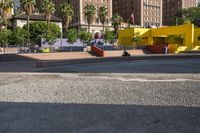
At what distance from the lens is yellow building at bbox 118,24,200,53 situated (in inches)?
1969

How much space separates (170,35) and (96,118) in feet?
178

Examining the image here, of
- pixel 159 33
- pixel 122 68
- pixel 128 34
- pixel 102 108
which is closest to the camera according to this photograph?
pixel 102 108

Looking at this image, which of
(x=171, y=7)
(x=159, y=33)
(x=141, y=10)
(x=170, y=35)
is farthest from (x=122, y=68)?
(x=171, y=7)

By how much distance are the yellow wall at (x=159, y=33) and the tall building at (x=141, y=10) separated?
67.9 m

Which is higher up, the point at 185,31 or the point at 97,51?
the point at 185,31

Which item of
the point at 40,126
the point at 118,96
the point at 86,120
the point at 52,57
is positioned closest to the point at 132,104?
the point at 118,96

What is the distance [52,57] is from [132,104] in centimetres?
2869

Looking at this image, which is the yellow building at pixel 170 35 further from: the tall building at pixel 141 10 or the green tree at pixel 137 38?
the tall building at pixel 141 10

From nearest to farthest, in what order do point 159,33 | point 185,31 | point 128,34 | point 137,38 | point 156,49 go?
point 156,49, point 185,31, point 137,38, point 159,33, point 128,34

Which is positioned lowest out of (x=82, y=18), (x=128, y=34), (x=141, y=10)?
(x=128, y=34)

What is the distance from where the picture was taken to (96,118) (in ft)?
22.2

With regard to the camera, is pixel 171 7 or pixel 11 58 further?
pixel 171 7

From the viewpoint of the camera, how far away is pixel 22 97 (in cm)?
973

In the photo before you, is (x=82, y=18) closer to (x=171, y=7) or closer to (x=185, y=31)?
(x=185, y=31)
